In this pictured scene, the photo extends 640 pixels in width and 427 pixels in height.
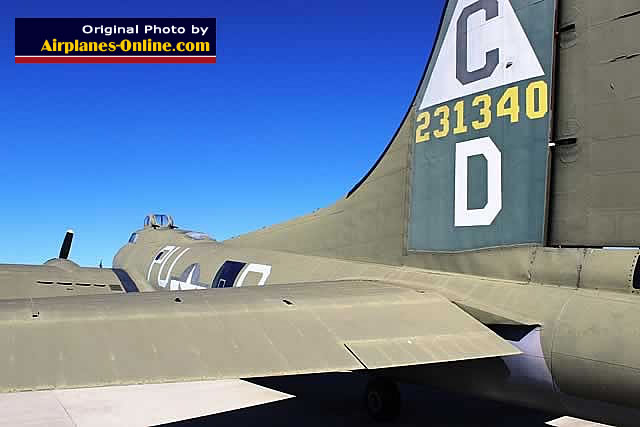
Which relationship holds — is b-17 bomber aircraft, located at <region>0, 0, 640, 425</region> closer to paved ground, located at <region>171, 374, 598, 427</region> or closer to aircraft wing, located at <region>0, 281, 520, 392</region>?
aircraft wing, located at <region>0, 281, 520, 392</region>

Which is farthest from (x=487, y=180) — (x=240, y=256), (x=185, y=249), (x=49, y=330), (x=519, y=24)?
(x=185, y=249)

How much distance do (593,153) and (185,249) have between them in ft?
32.1

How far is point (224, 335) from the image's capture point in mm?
4445

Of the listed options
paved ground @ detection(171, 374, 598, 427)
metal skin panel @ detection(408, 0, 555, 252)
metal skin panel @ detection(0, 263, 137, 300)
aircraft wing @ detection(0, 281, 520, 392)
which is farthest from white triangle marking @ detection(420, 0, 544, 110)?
metal skin panel @ detection(0, 263, 137, 300)

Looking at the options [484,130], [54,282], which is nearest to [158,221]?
[54,282]

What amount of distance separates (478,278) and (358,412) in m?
4.21

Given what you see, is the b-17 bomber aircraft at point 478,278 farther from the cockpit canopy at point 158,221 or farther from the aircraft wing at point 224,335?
the cockpit canopy at point 158,221

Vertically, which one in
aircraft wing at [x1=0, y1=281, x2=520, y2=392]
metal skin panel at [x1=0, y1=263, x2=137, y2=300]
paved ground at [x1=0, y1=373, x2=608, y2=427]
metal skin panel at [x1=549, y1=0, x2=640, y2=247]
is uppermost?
metal skin panel at [x1=549, y1=0, x2=640, y2=247]

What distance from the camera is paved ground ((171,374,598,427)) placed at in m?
8.45

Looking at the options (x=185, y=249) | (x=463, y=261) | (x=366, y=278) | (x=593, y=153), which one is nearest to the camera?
(x=593, y=153)

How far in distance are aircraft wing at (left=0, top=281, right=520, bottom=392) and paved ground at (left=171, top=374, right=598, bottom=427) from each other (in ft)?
12.1

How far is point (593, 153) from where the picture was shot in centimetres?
496

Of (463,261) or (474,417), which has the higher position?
(463,261)

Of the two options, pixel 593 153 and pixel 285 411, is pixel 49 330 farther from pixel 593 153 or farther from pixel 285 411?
pixel 285 411
